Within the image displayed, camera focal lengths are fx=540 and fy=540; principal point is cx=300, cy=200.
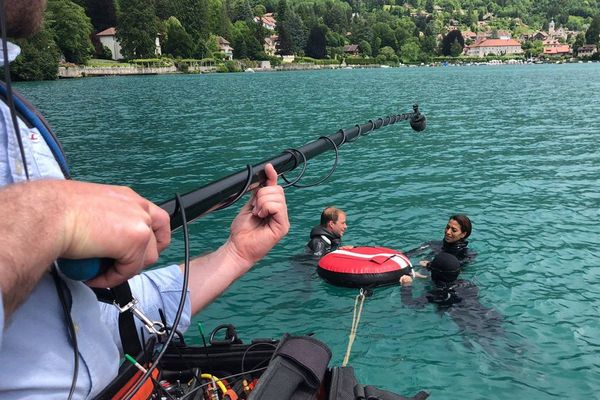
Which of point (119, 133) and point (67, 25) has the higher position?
point (67, 25)

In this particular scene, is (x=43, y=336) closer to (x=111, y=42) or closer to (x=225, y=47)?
(x=111, y=42)

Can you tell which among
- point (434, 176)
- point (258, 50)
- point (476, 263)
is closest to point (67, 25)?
point (258, 50)

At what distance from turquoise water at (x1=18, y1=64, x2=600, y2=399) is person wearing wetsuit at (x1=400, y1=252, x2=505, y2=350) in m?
0.16

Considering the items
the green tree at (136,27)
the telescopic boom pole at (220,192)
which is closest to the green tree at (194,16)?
the green tree at (136,27)

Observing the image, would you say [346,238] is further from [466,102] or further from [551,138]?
[466,102]

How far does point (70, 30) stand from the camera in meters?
113

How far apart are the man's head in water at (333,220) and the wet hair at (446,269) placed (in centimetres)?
247

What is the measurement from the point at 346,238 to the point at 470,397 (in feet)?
21.0

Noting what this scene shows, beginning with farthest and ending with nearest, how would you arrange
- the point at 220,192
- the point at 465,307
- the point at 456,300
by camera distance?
the point at 456,300 → the point at 465,307 → the point at 220,192

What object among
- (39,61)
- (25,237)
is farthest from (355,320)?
(39,61)

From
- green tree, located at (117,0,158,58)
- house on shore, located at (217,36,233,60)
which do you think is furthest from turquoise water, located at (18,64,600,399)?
house on shore, located at (217,36,233,60)

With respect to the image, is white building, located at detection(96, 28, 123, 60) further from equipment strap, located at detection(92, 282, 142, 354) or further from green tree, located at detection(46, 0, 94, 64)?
equipment strap, located at detection(92, 282, 142, 354)

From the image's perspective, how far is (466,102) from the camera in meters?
49.1

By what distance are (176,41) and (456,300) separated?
154017 millimetres
